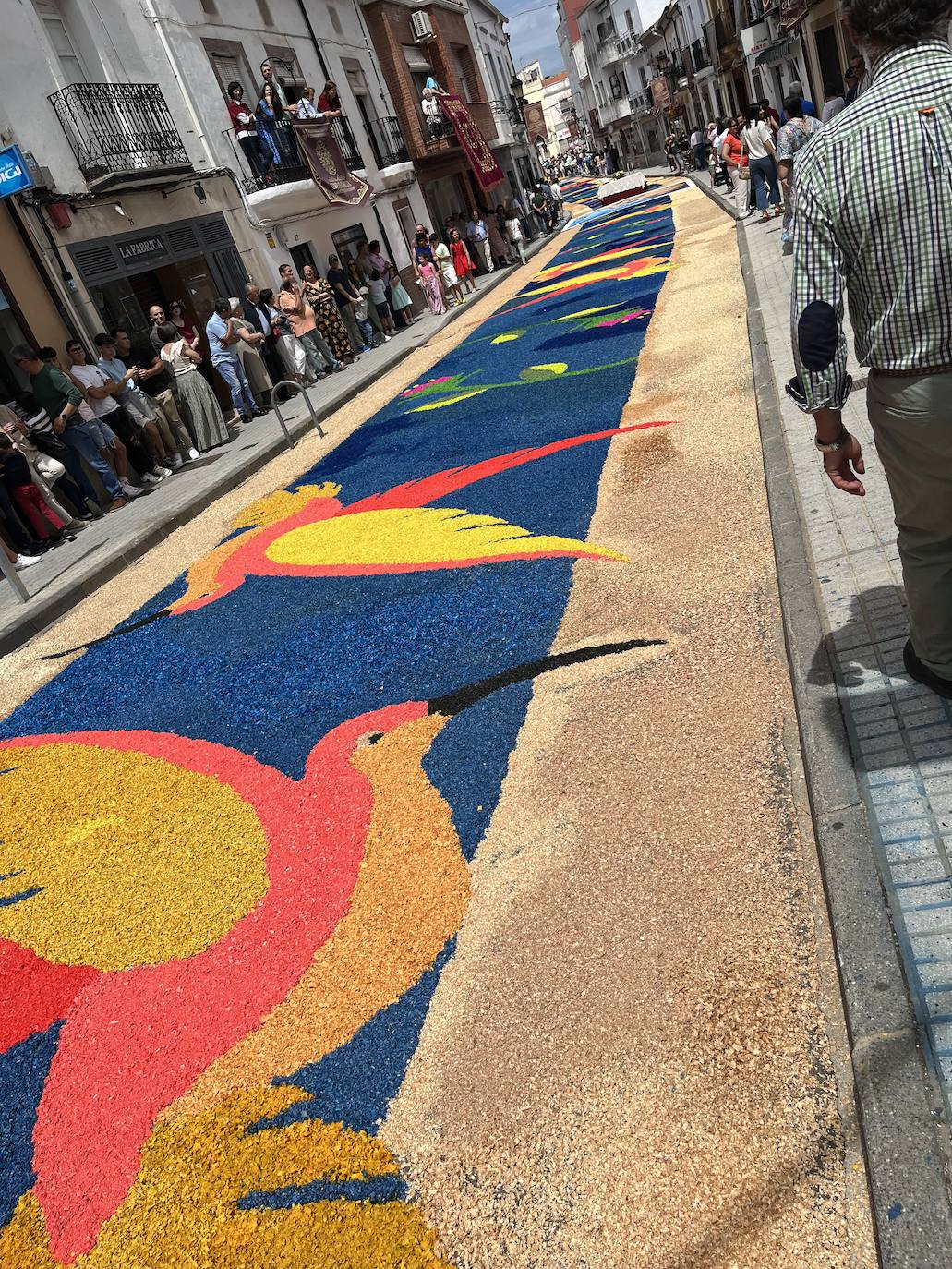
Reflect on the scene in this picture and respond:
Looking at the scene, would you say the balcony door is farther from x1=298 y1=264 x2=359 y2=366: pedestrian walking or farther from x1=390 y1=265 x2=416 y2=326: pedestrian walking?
x1=390 y1=265 x2=416 y2=326: pedestrian walking

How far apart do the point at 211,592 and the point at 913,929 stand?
5.96 meters

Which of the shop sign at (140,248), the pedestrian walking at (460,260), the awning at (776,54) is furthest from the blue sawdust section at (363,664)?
the awning at (776,54)

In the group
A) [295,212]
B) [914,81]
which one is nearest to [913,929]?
[914,81]

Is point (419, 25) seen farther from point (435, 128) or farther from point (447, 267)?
point (447, 267)

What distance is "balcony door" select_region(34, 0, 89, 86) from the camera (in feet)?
48.0

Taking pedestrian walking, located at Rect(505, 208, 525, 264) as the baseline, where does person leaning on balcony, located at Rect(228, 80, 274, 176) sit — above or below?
above

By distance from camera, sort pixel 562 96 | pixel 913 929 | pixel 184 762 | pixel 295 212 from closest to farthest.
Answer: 1. pixel 913 929
2. pixel 184 762
3. pixel 295 212
4. pixel 562 96

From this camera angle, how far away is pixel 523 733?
4051mm

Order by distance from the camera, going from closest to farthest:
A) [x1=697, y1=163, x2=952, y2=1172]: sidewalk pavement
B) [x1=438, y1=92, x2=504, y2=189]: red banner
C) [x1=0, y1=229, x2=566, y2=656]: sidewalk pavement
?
[x1=697, y1=163, x2=952, y2=1172]: sidewalk pavement → [x1=0, y1=229, x2=566, y2=656]: sidewalk pavement → [x1=438, y1=92, x2=504, y2=189]: red banner

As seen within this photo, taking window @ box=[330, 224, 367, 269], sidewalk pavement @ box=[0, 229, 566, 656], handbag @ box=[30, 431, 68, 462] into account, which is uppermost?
window @ box=[330, 224, 367, 269]

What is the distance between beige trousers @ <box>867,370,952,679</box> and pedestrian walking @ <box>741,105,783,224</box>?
15.8m

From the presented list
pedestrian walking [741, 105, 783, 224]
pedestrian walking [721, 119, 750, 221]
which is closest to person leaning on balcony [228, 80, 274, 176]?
pedestrian walking [721, 119, 750, 221]

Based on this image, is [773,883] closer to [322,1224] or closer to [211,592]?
[322,1224]

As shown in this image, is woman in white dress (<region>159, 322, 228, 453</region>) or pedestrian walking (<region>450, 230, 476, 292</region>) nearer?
woman in white dress (<region>159, 322, 228, 453</region>)
